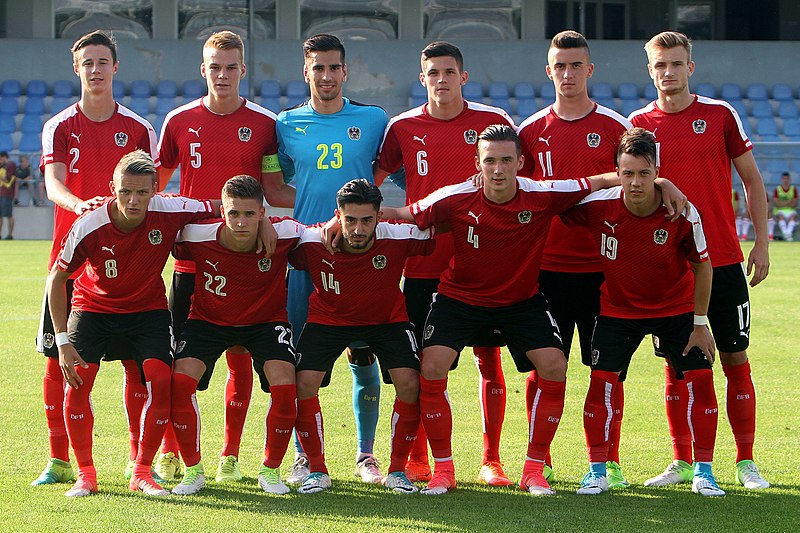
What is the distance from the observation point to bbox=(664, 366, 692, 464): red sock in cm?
534

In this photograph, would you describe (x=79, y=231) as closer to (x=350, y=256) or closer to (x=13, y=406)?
(x=350, y=256)

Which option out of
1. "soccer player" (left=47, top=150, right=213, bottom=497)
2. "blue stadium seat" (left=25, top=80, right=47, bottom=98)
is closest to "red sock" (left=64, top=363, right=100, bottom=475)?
"soccer player" (left=47, top=150, right=213, bottom=497)

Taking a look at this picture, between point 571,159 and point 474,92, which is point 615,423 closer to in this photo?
point 571,159

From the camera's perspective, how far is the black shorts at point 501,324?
507cm

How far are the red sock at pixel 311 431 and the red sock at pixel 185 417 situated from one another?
48 centimetres

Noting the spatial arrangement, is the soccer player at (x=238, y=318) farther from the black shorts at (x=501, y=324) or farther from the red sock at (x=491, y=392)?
the red sock at (x=491, y=392)

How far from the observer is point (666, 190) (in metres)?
4.87

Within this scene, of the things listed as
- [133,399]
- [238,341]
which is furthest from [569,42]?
[133,399]

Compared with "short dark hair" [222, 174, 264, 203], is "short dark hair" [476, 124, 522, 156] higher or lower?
higher

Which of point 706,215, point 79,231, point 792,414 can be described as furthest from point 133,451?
point 792,414

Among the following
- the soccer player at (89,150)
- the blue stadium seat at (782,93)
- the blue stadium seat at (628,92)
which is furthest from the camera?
the blue stadium seat at (782,93)

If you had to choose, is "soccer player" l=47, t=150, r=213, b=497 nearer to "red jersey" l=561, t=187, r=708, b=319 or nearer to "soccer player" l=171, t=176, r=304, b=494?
"soccer player" l=171, t=176, r=304, b=494

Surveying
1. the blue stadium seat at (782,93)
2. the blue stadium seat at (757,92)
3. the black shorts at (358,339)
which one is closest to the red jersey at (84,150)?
the black shorts at (358,339)

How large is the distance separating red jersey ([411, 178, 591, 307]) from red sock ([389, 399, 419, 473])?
58cm
